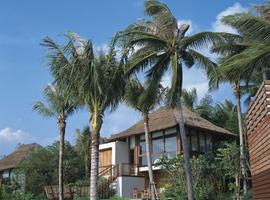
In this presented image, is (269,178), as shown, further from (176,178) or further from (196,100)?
(196,100)

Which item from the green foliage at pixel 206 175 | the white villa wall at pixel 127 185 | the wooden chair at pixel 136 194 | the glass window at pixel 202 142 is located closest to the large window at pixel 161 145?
the white villa wall at pixel 127 185

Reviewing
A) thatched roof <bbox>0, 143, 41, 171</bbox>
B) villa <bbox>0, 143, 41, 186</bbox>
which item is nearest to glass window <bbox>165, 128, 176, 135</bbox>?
villa <bbox>0, 143, 41, 186</bbox>

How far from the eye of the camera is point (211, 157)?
2989 cm

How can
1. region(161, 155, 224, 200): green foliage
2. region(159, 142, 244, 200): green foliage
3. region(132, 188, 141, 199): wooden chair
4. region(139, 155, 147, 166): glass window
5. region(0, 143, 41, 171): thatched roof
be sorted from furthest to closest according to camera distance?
region(0, 143, 41, 171): thatched roof, region(139, 155, 147, 166): glass window, region(132, 188, 141, 199): wooden chair, region(159, 142, 244, 200): green foliage, region(161, 155, 224, 200): green foliage

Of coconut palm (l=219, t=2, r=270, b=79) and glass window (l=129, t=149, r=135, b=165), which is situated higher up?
coconut palm (l=219, t=2, r=270, b=79)

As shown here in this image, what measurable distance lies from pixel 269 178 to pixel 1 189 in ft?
67.3

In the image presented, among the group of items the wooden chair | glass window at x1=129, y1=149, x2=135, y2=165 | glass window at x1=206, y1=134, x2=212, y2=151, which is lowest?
the wooden chair

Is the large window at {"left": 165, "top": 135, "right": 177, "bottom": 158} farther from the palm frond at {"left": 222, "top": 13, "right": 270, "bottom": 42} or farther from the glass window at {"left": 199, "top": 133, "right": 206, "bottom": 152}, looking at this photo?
the palm frond at {"left": 222, "top": 13, "right": 270, "bottom": 42}

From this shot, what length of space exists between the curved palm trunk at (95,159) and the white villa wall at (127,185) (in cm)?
1423

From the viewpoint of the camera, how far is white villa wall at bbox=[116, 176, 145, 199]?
31.4 m

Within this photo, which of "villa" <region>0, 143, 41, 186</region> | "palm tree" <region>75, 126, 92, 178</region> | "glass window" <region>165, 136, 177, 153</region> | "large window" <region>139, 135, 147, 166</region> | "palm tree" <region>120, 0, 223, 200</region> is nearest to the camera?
"palm tree" <region>120, 0, 223, 200</region>

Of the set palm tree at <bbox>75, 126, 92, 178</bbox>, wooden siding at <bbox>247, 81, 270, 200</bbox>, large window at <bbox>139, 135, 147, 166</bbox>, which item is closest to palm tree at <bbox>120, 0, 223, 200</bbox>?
wooden siding at <bbox>247, 81, 270, 200</bbox>

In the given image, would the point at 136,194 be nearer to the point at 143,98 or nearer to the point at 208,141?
the point at 208,141

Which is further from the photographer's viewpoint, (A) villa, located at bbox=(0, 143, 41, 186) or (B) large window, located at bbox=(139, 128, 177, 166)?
(A) villa, located at bbox=(0, 143, 41, 186)
